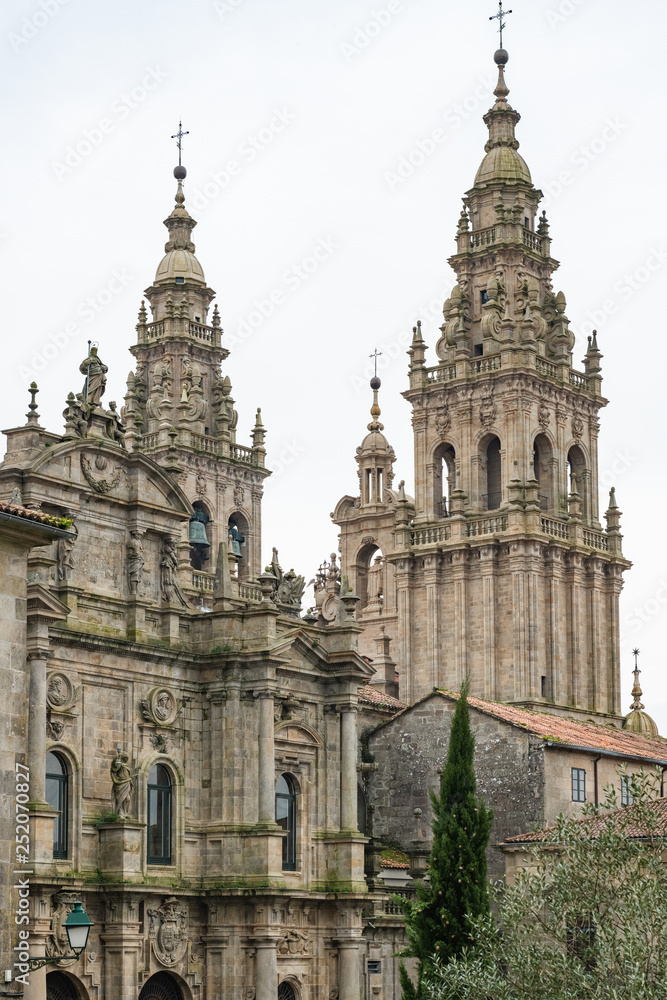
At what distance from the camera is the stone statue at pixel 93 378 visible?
47594 mm

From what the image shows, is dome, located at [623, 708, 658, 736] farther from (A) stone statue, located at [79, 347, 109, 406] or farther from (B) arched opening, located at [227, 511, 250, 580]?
(A) stone statue, located at [79, 347, 109, 406]

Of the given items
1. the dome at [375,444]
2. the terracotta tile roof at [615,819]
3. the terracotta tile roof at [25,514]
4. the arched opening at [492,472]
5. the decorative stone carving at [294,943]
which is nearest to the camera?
the terracotta tile roof at [25,514]

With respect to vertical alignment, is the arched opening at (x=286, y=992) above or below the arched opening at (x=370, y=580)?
below

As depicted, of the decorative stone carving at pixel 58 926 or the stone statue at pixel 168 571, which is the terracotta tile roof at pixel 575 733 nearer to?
the stone statue at pixel 168 571

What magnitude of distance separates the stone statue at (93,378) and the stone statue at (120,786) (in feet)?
31.0

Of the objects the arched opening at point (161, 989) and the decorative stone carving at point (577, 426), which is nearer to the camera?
the arched opening at point (161, 989)

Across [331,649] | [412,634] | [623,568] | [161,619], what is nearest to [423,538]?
[412,634]

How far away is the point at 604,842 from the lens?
104 ft

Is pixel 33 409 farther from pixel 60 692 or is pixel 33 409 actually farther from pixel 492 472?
pixel 492 472

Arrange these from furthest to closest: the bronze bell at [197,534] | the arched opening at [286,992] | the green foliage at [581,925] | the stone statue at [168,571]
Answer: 1. the bronze bell at [197,534]
2. the arched opening at [286,992]
3. the stone statue at [168,571]
4. the green foliage at [581,925]

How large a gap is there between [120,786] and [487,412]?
31970 millimetres

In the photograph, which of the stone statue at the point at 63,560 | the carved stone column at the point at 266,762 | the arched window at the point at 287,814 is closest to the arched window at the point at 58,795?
the stone statue at the point at 63,560

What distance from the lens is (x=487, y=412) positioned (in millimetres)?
73062

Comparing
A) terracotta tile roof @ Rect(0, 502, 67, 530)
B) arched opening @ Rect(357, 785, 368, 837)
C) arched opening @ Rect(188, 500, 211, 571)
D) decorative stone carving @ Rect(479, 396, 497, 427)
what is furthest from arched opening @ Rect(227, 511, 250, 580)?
terracotta tile roof @ Rect(0, 502, 67, 530)
